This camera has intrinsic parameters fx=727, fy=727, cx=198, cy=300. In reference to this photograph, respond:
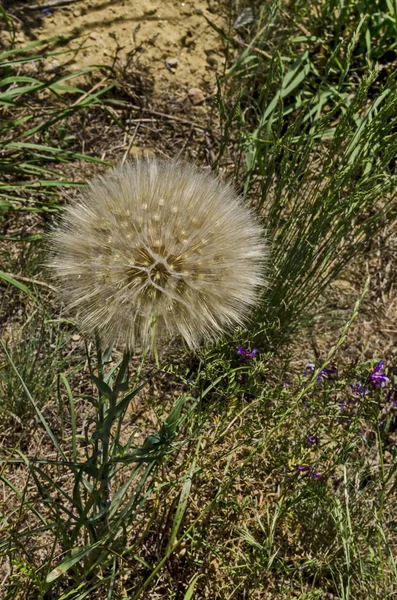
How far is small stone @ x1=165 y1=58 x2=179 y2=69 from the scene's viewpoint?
3.92 metres

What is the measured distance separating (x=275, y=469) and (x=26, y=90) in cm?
193

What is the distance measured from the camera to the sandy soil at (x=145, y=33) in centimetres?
381

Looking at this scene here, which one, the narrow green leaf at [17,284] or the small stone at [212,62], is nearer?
the narrow green leaf at [17,284]

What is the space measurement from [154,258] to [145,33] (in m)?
2.70

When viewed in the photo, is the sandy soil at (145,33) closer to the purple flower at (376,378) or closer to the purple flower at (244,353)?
the purple flower at (244,353)

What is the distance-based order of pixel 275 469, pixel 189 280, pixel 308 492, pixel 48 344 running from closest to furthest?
pixel 189 280 < pixel 308 492 < pixel 275 469 < pixel 48 344

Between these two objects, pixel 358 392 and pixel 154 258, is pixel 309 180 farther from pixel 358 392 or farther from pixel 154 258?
pixel 154 258

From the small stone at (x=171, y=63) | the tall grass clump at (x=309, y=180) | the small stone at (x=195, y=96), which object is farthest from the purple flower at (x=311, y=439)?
the small stone at (x=171, y=63)

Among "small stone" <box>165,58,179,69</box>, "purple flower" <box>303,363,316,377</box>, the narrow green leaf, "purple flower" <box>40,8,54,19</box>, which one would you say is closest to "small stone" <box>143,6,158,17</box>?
"small stone" <box>165,58,179,69</box>

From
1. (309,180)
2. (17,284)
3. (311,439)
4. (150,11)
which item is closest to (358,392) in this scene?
(311,439)

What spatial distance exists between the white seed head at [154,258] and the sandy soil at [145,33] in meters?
2.19

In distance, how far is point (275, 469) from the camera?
249cm

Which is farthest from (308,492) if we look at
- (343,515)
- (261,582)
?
(261,582)

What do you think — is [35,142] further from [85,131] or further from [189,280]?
[189,280]
